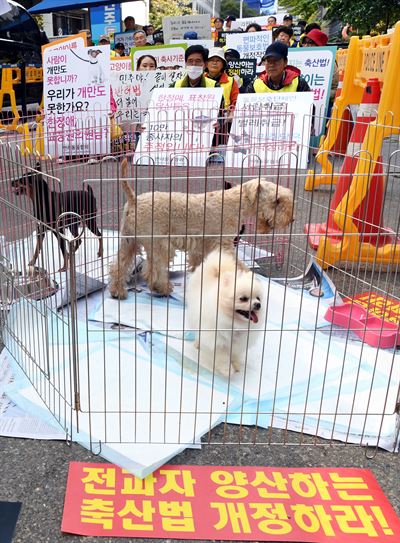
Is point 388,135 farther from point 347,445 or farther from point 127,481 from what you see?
point 127,481

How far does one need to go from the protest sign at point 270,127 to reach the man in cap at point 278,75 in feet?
1.92

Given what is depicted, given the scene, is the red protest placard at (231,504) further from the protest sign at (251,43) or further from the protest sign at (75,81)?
the protest sign at (251,43)

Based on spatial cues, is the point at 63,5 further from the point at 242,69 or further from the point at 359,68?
the point at 359,68

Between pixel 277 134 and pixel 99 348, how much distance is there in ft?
8.07

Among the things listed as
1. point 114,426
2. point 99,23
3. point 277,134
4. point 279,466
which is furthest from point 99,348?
point 99,23

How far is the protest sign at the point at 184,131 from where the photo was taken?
12.6ft

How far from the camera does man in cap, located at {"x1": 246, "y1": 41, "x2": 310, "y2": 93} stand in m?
4.64

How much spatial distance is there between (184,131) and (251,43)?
5.95 m

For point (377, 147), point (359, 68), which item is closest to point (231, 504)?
point (377, 147)

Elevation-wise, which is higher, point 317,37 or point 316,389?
point 317,37

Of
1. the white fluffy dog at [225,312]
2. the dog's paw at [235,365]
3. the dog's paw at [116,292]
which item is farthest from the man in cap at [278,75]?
the dog's paw at [235,365]

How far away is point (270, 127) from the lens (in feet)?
13.4

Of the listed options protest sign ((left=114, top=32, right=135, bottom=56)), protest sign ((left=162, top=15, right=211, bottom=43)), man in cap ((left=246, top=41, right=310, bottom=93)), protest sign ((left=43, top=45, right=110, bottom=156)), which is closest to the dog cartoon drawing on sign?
protest sign ((left=43, top=45, right=110, bottom=156))

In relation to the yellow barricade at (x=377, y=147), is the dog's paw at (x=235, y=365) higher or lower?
lower
